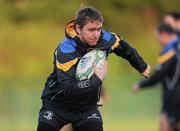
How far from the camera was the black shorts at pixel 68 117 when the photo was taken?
7852mm

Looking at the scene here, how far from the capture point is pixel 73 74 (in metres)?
7.52

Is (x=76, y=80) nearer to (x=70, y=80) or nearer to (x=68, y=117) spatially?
(x=70, y=80)

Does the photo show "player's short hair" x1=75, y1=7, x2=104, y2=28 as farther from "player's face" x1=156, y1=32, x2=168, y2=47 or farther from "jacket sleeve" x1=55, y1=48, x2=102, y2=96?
"player's face" x1=156, y1=32, x2=168, y2=47

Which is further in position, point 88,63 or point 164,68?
point 164,68

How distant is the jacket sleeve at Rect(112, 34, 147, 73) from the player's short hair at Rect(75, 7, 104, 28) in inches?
19.3

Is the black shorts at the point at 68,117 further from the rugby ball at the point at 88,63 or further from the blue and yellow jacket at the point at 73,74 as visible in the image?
the rugby ball at the point at 88,63

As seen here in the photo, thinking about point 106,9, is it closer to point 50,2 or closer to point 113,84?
point 50,2

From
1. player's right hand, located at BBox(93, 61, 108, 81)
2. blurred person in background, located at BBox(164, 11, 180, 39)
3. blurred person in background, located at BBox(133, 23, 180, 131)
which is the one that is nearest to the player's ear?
player's right hand, located at BBox(93, 61, 108, 81)

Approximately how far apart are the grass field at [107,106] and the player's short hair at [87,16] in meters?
14.1

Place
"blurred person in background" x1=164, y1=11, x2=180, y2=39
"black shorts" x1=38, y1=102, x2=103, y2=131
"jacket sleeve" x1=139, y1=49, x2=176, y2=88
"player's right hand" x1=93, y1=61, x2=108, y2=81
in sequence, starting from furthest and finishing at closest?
"blurred person in background" x1=164, y1=11, x2=180, y2=39 → "jacket sleeve" x1=139, y1=49, x2=176, y2=88 → "black shorts" x1=38, y1=102, x2=103, y2=131 → "player's right hand" x1=93, y1=61, x2=108, y2=81

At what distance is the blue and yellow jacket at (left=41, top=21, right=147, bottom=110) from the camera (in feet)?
24.6

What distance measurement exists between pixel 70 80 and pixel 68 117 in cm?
55

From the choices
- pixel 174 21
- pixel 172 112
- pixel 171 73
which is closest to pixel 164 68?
pixel 171 73

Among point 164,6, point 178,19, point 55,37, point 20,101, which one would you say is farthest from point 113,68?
point 178,19
